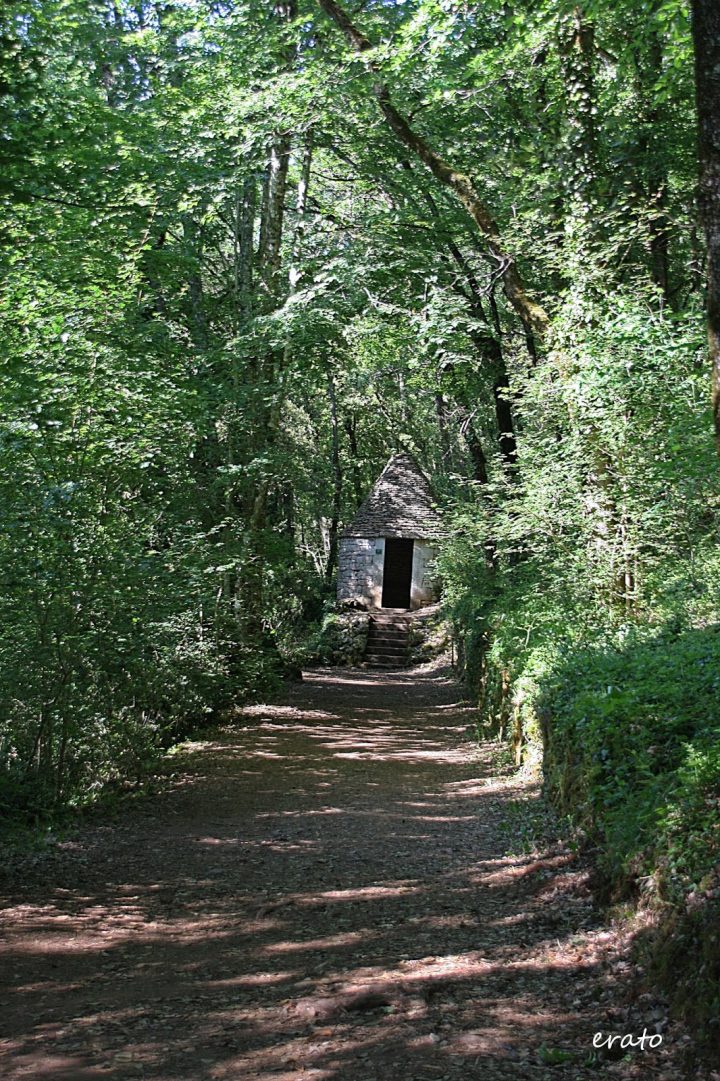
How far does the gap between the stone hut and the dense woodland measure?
7402 millimetres

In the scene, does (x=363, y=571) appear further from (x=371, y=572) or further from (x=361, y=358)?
(x=361, y=358)

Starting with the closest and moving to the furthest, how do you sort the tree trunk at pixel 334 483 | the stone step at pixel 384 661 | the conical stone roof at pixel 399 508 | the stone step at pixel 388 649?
the stone step at pixel 384 661
the stone step at pixel 388 649
the conical stone roof at pixel 399 508
the tree trunk at pixel 334 483

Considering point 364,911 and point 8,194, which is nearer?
point 364,911

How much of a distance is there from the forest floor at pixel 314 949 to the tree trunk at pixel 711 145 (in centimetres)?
283

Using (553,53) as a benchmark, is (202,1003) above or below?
below

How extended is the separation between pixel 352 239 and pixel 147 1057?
13.7 metres

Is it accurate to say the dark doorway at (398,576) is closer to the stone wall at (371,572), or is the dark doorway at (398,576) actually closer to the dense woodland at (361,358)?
the stone wall at (371,572)

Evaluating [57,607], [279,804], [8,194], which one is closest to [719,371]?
[57,607]

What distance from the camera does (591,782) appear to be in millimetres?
5793

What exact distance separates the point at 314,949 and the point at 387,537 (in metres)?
22.6

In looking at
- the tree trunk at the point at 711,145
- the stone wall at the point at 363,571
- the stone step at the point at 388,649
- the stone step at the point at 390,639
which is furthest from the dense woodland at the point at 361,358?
the stone wall at the point at 363,571

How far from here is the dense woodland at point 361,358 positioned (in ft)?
23.4

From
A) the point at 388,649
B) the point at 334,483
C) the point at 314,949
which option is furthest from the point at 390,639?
the point at 314,949

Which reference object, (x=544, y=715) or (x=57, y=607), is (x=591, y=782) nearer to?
(x=544, y=715)
